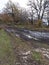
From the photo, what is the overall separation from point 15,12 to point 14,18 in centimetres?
266

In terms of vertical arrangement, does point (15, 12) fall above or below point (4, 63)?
below

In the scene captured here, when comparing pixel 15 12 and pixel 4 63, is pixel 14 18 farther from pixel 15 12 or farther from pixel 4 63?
pixel 4 63

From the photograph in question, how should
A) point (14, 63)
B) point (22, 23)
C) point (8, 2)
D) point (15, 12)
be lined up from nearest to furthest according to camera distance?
point (14, 63) < point (22, 23) < point (15, 12) < point (8, 2)

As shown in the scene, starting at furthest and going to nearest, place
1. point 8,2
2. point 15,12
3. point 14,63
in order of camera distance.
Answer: point 8,2 < point 15,12 < point 14,63

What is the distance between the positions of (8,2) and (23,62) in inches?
2438

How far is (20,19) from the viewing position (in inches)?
2464

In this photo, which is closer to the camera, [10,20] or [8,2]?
[10,20]

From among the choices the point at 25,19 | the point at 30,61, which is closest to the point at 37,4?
the point at 25,19

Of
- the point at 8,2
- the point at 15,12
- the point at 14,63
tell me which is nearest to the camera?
the point at 14,63

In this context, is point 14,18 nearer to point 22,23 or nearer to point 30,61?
point 22,23

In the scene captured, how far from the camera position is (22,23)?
6034 centimetres

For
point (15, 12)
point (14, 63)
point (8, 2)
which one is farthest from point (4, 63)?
point (8, 2)

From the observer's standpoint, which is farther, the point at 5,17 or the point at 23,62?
the point at 5,17

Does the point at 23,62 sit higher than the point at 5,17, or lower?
higher
